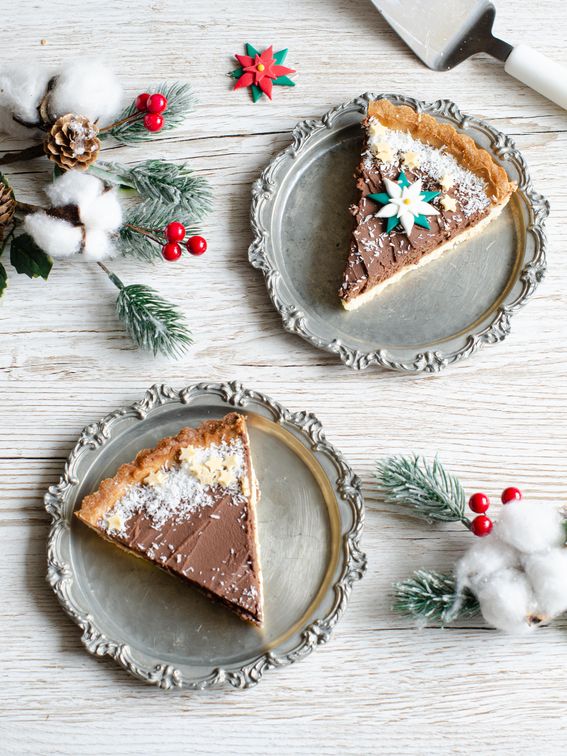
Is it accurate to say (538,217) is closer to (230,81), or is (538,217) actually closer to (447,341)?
(447,341)

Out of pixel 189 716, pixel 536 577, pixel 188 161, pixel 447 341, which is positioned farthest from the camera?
pixel 188 161

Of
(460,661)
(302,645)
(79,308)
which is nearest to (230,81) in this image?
(79,308)

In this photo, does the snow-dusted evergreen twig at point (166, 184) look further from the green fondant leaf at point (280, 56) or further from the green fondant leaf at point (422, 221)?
the green fondant leaf at point (422, 221)

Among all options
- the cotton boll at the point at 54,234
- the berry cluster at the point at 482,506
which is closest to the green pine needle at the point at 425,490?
the berry cluster at the point at 482,506

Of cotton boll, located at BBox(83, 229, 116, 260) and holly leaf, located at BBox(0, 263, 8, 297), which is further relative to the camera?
holly leaf, located at BBox(0, 263, 8, 297)

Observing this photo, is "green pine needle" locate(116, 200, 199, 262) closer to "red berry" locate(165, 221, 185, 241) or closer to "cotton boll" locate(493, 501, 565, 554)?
"red berry" locate(165, 221, 185, 241)

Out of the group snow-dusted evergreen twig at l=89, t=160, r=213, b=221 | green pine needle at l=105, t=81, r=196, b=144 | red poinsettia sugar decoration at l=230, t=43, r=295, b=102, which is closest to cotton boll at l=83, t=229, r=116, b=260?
snow-dusted evergreen twig at l=89, t=160, r=213, b=221
